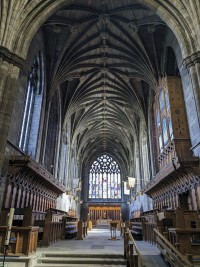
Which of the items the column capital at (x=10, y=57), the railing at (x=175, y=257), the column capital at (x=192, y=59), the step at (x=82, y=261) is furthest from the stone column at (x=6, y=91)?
the column capital at (x=192, y=59)

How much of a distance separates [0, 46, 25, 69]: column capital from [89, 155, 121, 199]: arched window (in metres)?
33.2

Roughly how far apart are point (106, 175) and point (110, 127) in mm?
11617

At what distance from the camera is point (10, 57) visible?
32.3 ft

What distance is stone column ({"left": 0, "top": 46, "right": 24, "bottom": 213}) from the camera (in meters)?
8.91

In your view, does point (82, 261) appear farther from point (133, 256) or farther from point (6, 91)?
point (6, 91)

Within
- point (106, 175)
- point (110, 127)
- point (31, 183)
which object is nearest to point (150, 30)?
point (31, 183)

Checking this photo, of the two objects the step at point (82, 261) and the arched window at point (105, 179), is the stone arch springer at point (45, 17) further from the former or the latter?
the arched window at point (105, 179)

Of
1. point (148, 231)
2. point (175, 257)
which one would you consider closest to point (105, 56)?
point (148, 231)

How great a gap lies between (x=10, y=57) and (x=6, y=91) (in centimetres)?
168

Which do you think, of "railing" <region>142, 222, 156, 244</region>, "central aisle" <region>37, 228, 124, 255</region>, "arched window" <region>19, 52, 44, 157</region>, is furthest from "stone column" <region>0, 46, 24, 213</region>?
"railing" <region>142, 222, 156, 244</region>

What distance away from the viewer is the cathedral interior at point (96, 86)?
9.98 meters

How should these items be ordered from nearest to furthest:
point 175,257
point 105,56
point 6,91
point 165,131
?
point 175,257 < point 6,91 < point 165,131 < point 105,56

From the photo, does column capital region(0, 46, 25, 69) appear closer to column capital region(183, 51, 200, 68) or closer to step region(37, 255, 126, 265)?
column capital region(183, 51, 200, 68)

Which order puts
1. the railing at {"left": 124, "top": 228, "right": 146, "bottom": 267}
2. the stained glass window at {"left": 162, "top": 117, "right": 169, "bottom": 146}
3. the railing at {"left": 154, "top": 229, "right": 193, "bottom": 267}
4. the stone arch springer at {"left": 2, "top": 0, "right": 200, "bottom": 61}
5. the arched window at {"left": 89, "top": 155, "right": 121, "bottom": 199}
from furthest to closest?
the arched window at {"left": 89, "top": 155, "right": 121, "bottom": 199} < the stained glass window at {"left": 162, "top": 117, "right": 169, "bottom": 146} < the stone arch springer at {"left": 2, "top": 0, "right": 200, "bottom": 61} < the railing at {"left": 124, "top": 228, "right": 146, "bottom": 267} < the railing at {"left": 154, "top": 229, "right": 193, "bottom": 267}
